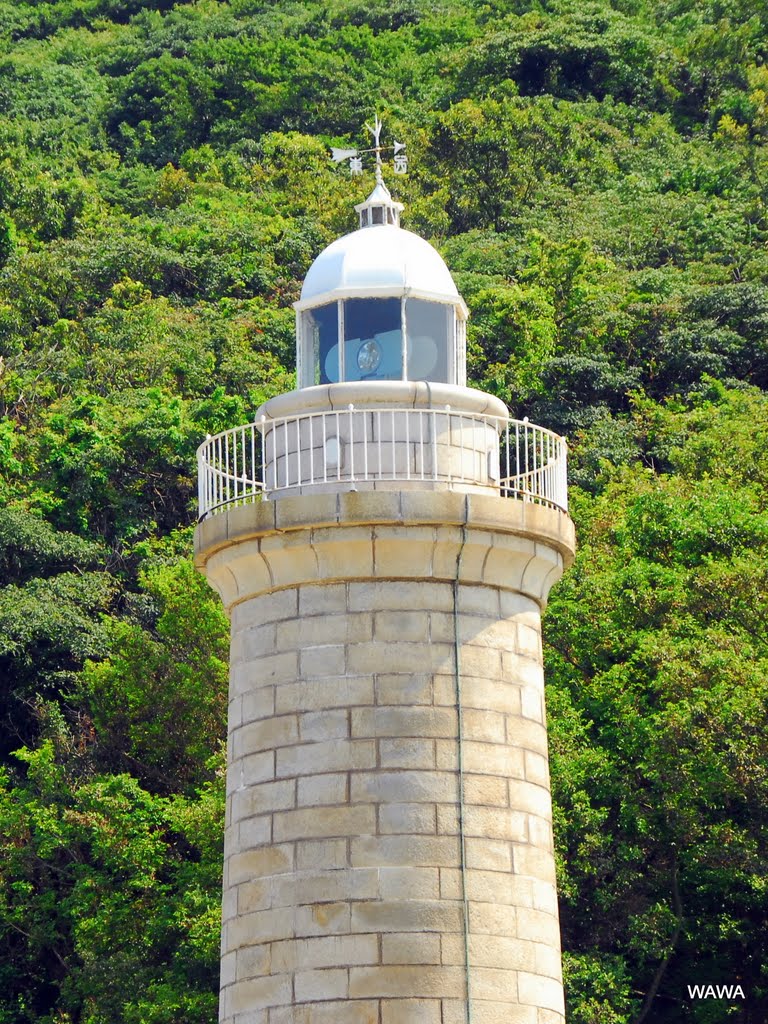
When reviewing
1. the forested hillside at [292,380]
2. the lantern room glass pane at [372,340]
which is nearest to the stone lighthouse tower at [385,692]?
the lantern room glass pane at [372,340]

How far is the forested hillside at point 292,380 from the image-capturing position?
23.5 m

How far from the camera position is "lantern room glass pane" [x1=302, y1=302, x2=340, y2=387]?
13.5 metres

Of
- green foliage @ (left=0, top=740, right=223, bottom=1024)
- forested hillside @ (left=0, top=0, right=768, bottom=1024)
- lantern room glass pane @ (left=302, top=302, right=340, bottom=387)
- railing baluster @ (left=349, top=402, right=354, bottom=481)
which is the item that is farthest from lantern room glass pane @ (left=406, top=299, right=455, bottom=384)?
green foliage @ (left=0, top=740, right=223, bottom=1024)

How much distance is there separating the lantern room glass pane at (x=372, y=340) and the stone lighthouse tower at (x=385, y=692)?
0.02 meters

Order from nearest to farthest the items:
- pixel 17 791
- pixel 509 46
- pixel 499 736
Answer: pixel 499 736 → pixel 17 791 → pixel 509 46

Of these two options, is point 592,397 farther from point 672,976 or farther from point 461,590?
point 461,590

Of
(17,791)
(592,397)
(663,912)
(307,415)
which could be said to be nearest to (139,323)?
(592,397)

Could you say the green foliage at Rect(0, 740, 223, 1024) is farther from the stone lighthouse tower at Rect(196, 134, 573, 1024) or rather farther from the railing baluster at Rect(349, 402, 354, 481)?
the railing baluster at Rect(349, 402, 354, 481)

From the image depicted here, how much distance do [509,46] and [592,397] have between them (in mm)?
23091

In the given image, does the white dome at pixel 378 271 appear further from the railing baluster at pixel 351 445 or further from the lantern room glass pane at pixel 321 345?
the railing baluster at pixel 351 445

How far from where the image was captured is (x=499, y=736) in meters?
12.4

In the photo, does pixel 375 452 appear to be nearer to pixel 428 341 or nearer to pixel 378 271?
pixel 428 341

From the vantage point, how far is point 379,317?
1348cm

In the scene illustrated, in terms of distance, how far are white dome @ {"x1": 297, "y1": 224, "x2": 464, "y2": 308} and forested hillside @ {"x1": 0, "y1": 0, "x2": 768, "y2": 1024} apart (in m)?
10.4
